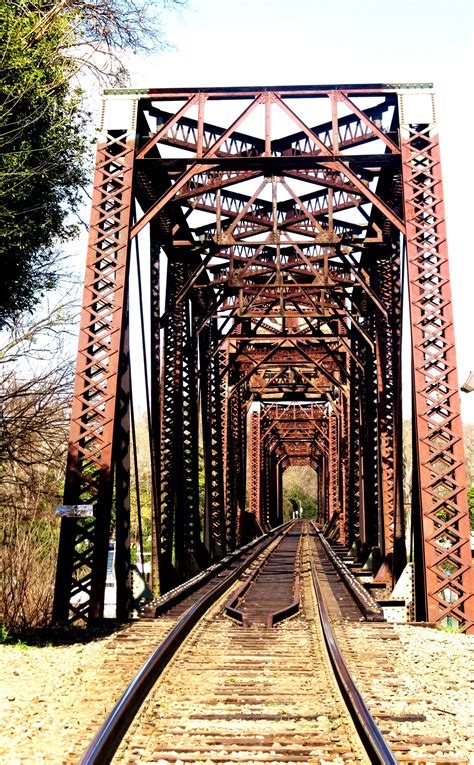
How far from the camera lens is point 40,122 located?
9.70 m

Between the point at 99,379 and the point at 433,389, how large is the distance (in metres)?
4.87

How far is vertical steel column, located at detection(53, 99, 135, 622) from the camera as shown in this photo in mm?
9914

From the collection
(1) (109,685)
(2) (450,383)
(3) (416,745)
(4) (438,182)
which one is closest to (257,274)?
(4) (438,182)

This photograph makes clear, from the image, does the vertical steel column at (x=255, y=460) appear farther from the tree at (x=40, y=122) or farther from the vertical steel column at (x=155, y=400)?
the tree at (x=40, y=122)

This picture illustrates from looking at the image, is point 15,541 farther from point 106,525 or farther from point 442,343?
point 442,343

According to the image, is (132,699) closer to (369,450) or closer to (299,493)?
(369,450)

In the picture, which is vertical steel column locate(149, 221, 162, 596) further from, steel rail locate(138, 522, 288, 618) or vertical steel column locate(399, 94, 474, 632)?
vertical steel column locate(399, 94, 474, 632)

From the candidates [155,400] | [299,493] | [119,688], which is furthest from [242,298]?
[299,493]

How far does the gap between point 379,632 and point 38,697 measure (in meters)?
4.08

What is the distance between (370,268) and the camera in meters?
16.8

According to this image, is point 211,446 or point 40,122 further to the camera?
point 211,446

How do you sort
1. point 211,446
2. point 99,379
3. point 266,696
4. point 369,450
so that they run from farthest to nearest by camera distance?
point 211,446
point 369,450
point 99,379
point 266,696

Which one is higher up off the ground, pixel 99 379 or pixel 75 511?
pixel 99 379

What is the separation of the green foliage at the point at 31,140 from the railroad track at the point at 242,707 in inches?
202
